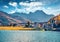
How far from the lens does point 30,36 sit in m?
8.72

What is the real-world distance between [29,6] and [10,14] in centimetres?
98

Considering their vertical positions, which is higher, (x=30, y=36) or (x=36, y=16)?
(x=36, y=16)

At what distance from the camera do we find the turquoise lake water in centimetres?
853

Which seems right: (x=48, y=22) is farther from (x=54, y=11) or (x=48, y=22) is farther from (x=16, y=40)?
(x=16, y=40)

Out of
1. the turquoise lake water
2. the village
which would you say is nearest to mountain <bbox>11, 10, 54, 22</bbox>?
the village

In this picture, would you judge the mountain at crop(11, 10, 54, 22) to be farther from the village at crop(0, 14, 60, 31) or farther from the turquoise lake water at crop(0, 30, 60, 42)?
the turquoise lake water at crop(0, 30, 60, 42)

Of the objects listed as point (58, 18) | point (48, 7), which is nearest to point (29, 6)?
point (48, 7)

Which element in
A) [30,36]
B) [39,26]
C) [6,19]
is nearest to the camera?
[30,36]

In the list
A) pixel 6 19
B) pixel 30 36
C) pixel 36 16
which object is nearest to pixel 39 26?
pixel 36 16

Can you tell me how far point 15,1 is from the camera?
9.10m

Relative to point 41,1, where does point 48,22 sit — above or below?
below

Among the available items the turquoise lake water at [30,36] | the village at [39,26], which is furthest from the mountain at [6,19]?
the turquoise lake water at [30,36]

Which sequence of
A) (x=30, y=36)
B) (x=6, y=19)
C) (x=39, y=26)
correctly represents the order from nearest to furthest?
(x=30, y=36), (x=39, y=26), (x=6, y=19)

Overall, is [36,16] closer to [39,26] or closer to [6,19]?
[39,26]
